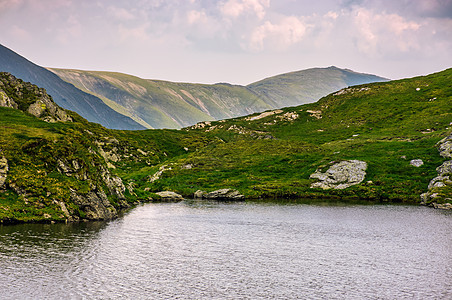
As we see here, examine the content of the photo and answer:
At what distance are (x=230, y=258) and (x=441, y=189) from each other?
7544 centimetres

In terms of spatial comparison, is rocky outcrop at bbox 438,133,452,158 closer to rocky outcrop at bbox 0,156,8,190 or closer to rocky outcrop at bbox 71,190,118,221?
rocky outcrop at bbox 71,190,118,221

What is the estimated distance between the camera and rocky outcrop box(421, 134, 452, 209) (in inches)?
3914

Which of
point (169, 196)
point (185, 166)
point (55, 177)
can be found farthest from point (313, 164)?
point (55, 177)

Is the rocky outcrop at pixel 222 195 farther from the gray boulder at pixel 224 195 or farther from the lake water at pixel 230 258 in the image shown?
the lake water at pixel 230 258

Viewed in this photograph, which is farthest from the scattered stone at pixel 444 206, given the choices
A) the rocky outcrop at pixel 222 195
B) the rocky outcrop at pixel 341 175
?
the rocky outcrop at pixel 222 195

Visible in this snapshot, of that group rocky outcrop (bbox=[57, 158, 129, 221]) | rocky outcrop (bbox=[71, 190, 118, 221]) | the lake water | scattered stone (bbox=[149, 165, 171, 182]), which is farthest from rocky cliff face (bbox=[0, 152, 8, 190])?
scattered stone (bbox=[149, 165, 171, 182])

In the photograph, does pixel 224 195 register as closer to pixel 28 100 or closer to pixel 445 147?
pixel 28 100

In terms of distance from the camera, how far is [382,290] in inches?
1651

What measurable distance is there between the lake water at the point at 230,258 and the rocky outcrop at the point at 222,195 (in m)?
34.1

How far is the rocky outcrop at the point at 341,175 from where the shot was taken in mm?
122812

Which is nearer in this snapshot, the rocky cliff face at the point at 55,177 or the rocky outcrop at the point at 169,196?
the rocky cliff face at the point at 55,177

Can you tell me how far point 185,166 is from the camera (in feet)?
485

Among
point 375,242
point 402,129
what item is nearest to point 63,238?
point 375,242

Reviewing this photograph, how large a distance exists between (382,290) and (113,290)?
2741 cm
